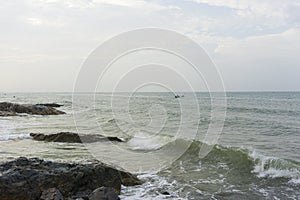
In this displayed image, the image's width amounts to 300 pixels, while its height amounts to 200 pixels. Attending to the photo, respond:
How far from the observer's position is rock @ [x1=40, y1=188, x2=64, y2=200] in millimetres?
7252

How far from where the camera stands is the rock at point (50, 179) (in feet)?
24.7

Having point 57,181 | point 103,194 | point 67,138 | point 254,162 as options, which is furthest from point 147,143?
point 103,194

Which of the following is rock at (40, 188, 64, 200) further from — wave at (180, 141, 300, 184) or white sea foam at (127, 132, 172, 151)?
white sea foam at (127, 132, 172, 151)

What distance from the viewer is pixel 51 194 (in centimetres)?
741

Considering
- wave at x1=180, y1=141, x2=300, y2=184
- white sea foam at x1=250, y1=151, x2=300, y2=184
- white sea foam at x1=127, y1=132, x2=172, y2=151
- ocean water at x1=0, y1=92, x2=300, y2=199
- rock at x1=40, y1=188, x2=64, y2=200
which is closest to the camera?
rock at x1=40, y1=188, x2=64, y2=200

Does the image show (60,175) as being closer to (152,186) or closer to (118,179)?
(118,179)

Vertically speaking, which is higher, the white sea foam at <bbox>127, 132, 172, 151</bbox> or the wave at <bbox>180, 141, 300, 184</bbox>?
the wave at <bbox>180, 141, 300, 184</bbox>

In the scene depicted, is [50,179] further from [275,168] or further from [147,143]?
[147,143]

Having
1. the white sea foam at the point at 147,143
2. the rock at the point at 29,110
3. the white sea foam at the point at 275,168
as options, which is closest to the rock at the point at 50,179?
the white sea foam at the point at 275,168

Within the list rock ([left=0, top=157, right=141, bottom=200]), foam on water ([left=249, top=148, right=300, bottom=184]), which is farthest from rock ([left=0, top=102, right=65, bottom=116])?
rock ([left=0, top=157, right=141, bottom=200])

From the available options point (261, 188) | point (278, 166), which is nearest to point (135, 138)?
point (278, 166)

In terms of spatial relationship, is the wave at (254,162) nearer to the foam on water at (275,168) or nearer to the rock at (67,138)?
the foam on water at (275,168)

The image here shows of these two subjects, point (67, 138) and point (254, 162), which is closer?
point (254, 162)

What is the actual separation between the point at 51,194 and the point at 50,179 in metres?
0.81
